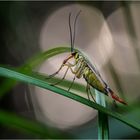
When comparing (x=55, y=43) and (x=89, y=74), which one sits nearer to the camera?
(x=89, y=74)

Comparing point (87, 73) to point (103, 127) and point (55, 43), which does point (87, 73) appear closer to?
point (103, 127)

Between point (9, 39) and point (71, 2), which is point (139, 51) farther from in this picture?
point (71, 2)

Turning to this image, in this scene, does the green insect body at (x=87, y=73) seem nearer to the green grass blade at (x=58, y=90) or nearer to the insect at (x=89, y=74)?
the insect at (x=89, y=74)

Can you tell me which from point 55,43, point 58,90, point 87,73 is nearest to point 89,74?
point 87,73

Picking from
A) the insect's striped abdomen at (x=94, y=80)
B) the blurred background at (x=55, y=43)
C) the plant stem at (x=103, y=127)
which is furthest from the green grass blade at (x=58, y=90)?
the blurred background at (x=55, y=43)

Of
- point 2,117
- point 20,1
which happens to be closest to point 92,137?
point 2,117

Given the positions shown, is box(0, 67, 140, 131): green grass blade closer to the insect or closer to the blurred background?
the insect
